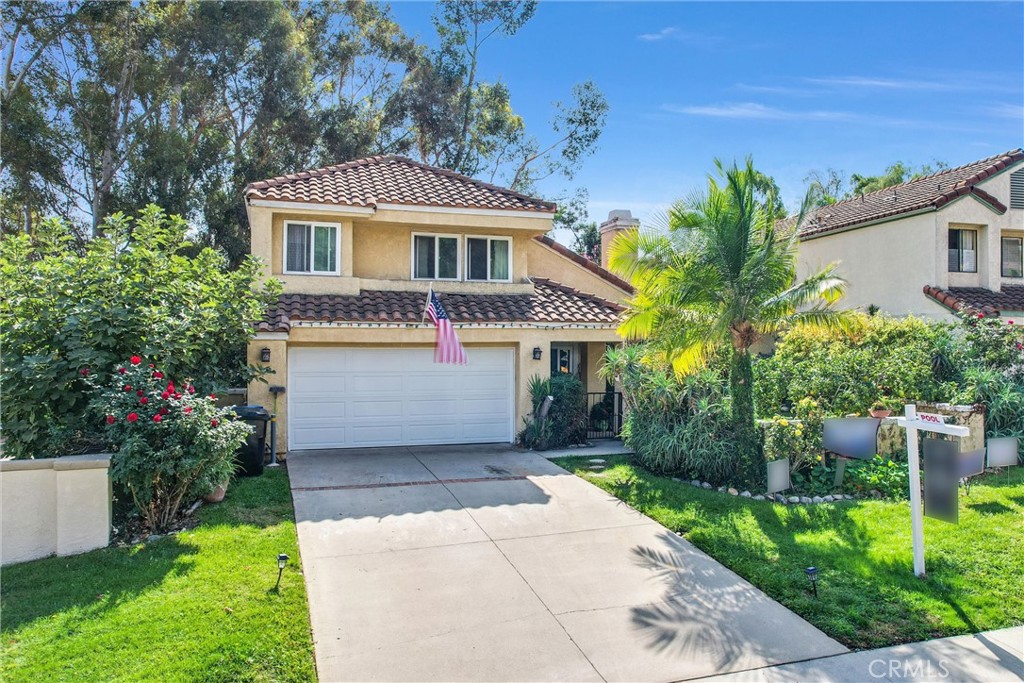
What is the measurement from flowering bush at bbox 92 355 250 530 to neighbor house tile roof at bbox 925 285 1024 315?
19.6 metres

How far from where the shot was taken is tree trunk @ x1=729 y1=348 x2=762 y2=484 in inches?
441

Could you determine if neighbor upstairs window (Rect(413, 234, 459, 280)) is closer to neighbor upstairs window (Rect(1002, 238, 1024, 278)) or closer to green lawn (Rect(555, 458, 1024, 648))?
green lawn (Rect(555, 458, 1024, 648))

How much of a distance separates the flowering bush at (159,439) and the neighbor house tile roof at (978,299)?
1958cm

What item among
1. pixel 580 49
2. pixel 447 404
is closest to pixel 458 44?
pixel 580 49

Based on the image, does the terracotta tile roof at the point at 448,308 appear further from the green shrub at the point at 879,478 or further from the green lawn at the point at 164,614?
the green shrub at the point at 879,478

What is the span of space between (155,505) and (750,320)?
9740 millimetres

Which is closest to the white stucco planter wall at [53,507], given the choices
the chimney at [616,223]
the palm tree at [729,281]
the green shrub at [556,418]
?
the palm tree at [729,281]

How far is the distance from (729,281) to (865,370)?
192 inches

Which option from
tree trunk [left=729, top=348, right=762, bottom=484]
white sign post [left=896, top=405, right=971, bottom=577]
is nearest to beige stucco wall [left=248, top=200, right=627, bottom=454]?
tree trunk [left=729, top=348, right=762, bottom=484]

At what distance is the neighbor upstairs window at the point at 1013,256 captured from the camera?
22609 mm

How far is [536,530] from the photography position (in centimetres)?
904

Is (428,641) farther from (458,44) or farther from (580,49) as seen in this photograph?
(458,44)

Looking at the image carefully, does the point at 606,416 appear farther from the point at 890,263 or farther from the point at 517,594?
the point at 890,263

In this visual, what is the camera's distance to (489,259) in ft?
56.7
